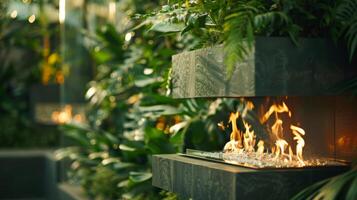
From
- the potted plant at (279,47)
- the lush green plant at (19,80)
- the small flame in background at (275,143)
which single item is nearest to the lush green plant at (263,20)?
the potted plant at (279,47)

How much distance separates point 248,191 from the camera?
343 cm

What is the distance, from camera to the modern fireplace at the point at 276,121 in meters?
3.47

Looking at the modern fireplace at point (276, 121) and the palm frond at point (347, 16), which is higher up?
the palm frond at point (347, 16)

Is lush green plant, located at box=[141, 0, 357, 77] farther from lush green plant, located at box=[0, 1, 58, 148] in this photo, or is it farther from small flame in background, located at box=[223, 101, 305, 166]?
lush green plant, located at box=[0, 1, 58, 148]

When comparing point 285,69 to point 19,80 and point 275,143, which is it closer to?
point 275,143

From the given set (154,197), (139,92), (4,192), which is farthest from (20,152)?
(154,197)

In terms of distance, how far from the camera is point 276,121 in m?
4.03

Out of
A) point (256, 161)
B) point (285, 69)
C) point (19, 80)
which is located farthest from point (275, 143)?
point (19, 80)

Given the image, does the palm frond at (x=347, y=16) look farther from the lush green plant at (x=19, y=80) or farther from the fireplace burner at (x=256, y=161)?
the lush green plant at (x=19, y=80)

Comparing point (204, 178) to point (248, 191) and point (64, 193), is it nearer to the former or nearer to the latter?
point (248, 191)

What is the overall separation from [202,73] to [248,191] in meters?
0.80

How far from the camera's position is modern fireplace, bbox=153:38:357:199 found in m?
3.47

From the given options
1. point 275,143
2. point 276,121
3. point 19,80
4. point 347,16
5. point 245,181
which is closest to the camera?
point 245,181

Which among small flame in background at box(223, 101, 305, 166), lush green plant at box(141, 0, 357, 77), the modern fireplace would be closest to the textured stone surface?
the modern fireplace
